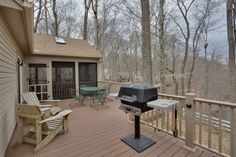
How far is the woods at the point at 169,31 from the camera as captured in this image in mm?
9625

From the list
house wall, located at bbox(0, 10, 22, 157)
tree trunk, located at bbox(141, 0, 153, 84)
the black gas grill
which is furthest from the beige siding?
tree trunk, located at bbox(141, 0, 153, 84)

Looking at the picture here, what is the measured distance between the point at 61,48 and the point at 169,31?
8365 millimetres

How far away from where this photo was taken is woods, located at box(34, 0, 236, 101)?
962 cm

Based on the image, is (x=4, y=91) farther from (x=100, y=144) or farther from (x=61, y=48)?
(x=61, y=48)

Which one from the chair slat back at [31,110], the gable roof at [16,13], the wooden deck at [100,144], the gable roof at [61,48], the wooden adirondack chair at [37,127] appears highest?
the gable roof at [61,48]

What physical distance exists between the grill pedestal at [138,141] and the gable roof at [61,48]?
5976 millimetres

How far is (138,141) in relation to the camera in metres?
3.12

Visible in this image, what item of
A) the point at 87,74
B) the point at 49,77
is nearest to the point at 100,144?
the point at 49,77

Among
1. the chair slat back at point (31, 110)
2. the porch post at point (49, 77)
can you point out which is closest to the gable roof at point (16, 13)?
the chair slat back at point (31, 110)

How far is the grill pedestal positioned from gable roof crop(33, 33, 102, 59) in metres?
5.98

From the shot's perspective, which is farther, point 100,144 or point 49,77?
point 49,77

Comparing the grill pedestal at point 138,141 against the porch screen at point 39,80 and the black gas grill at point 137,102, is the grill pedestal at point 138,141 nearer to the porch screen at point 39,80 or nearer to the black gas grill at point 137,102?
the black gas grill at point 137,102

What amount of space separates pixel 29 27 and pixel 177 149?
3889mm

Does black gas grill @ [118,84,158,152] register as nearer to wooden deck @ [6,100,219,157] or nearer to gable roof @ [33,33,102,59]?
wooden deck @ [6,100,219,157]
